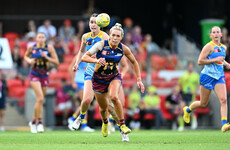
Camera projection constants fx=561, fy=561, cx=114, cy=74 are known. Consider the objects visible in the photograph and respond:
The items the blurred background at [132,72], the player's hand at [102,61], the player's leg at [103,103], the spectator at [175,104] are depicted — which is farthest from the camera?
the spectator at [175,104]

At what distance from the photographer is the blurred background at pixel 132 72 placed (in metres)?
19.2

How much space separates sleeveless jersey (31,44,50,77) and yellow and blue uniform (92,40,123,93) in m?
4.09

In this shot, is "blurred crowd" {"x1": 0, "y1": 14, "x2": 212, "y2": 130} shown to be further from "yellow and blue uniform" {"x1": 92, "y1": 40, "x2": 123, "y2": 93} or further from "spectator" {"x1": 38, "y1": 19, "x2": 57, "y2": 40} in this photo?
"yellow and blue uniform" {"x1": 92, "y1": 40, "x2": 123, "y2": 93}

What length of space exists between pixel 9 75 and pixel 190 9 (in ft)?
37.3

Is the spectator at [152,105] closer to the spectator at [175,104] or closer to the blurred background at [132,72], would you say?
the blurred background at [132,72]

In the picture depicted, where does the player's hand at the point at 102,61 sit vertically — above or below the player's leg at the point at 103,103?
above

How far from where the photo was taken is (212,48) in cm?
1272

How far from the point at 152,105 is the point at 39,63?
5936 mm

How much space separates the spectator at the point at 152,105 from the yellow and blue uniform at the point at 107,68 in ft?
27.7

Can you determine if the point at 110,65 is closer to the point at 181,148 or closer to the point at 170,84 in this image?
the point at 181,148

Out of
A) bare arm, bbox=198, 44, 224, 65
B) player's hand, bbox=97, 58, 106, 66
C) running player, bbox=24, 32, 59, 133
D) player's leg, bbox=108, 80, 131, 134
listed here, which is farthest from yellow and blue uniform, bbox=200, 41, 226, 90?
running player, bbox=24, 32, 59, 133

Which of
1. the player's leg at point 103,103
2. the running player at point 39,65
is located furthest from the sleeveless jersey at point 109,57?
the running player at point 39,65

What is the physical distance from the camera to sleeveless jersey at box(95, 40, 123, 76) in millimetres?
10695

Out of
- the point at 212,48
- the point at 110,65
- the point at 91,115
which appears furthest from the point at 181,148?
the point at 91,115
